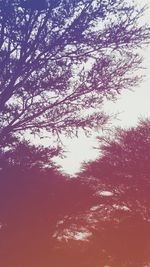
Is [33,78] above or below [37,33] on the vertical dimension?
below

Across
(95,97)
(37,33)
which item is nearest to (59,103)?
(95,97)

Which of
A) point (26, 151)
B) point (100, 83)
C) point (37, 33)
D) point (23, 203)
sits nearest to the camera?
point (37, 33)

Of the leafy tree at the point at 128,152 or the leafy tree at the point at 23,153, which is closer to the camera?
the leafy tree at the point at 23,153

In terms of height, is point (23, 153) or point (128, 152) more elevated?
point (128, 152)

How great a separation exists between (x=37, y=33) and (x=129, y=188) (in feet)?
41.4

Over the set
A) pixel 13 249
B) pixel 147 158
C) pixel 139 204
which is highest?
pixel 147 158

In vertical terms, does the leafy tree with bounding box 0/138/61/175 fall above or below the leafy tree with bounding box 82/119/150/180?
below

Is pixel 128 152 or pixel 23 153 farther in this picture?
pixel 128 152

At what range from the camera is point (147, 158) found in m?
23.4

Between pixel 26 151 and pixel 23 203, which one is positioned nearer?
pixel 26 151

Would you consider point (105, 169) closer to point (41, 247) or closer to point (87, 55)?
point (41, 247)

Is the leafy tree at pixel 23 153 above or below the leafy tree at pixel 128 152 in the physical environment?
below

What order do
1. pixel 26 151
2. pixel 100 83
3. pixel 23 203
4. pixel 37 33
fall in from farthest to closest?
pixel 23 203 < pixel 26 151 < pixel 100 83 < pixel 37 33

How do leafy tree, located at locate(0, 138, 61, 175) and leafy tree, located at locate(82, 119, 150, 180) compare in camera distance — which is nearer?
leafy tree, located at locate(0, 138, 61, 175)
